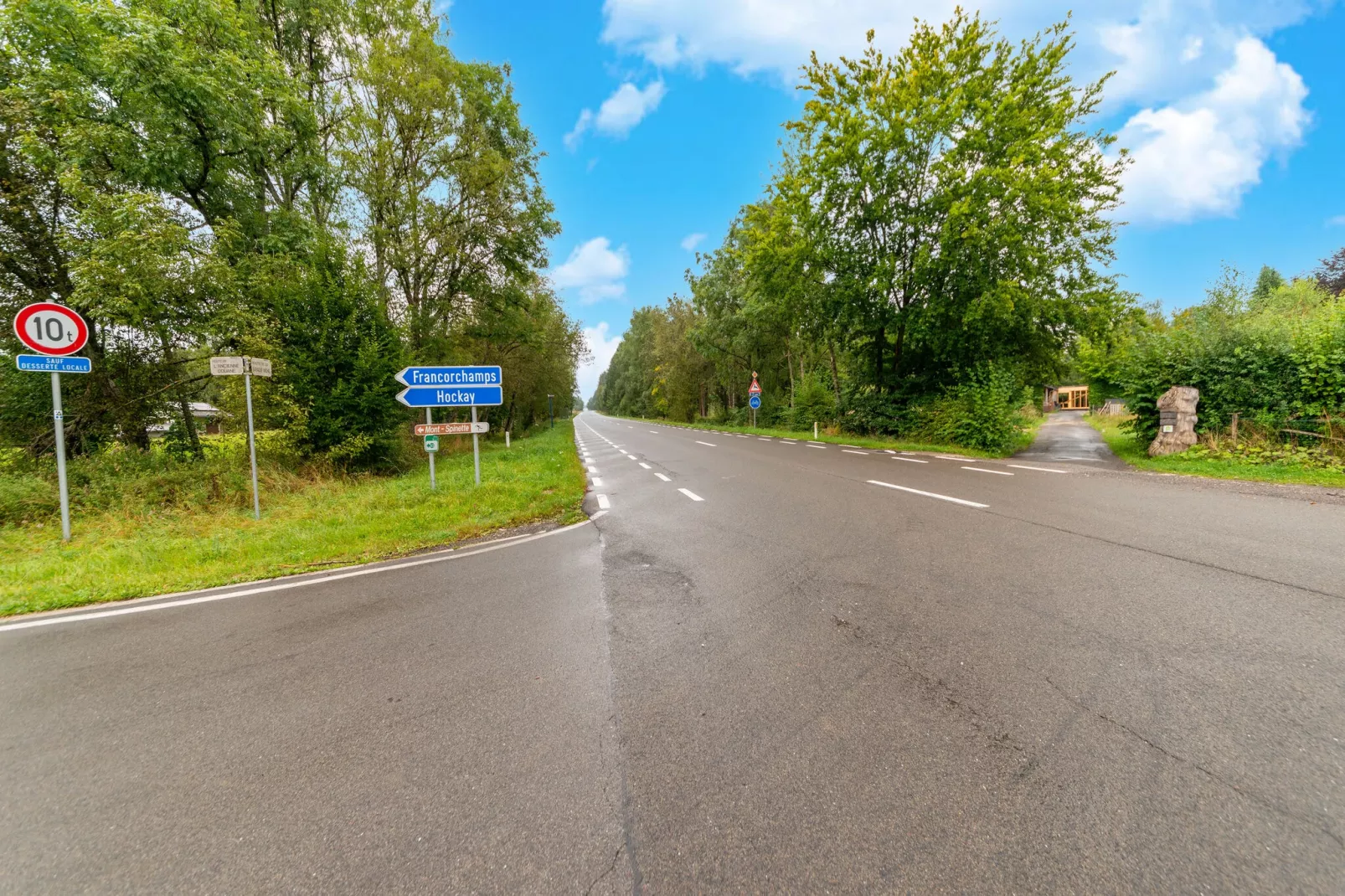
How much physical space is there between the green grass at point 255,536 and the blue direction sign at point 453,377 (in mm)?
2045

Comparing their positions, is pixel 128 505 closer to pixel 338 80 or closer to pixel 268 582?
pixel 268 582

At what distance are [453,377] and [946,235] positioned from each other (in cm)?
1548

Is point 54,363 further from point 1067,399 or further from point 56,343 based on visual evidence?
point 1067,399

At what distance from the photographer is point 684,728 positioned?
233 centimetres

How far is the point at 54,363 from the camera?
6.53 m

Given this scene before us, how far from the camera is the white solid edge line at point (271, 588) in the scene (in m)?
4.16

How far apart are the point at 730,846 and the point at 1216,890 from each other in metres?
1.50

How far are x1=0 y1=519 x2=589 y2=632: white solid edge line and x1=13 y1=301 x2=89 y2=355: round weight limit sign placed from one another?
4.57 meters

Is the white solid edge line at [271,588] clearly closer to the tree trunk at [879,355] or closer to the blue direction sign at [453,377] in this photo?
the blue direction sign at [453,377]

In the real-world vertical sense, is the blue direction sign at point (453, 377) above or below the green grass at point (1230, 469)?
above

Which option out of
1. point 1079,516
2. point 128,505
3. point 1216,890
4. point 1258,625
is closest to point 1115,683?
point 1216,890

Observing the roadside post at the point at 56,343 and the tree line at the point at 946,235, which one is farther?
the tree line at the point at 946,235

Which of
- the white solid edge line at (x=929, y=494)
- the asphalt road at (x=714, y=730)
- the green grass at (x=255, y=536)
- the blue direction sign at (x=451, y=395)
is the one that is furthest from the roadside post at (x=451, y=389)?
the white solid edge line at (x=929, y=494)

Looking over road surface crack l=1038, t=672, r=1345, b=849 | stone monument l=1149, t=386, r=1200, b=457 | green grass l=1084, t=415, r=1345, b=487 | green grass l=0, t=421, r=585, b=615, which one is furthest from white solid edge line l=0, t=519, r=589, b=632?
stone monument l=1149, t=386, r=1200, b=457
